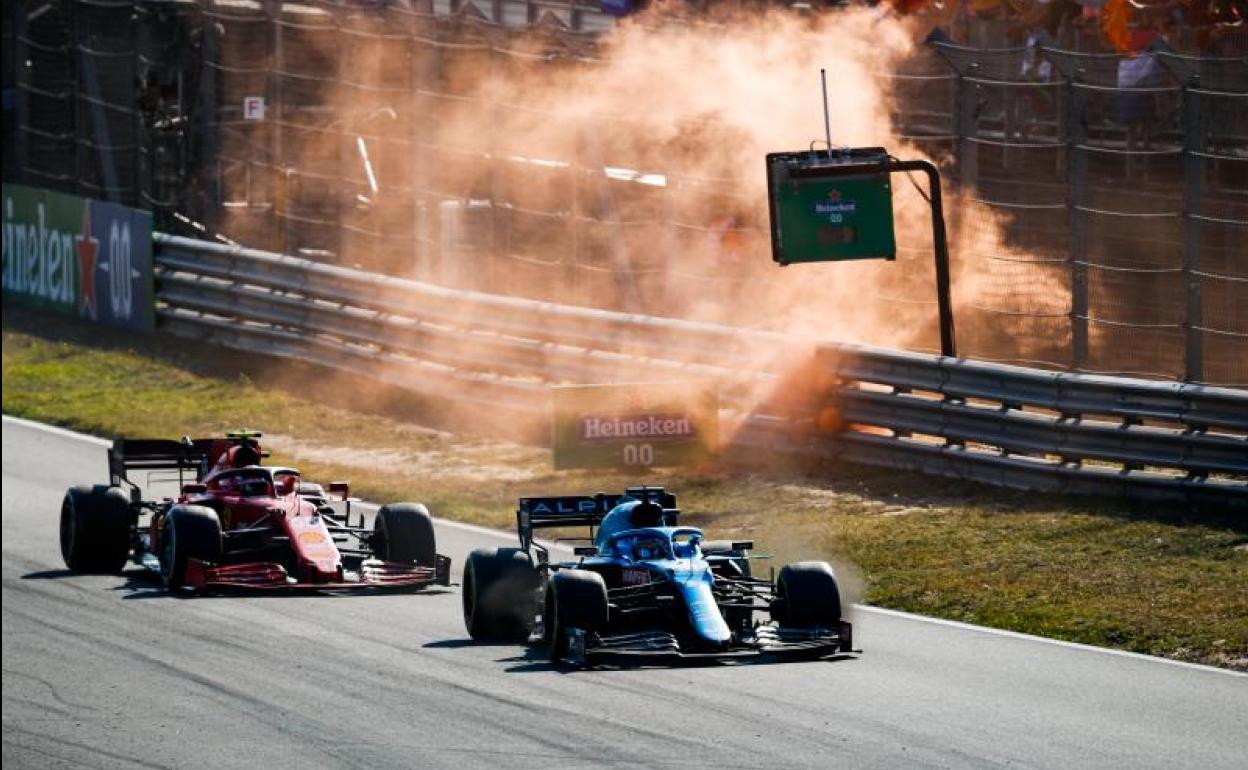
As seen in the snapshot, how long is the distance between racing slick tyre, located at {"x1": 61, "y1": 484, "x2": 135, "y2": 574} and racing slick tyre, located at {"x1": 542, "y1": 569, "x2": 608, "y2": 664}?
5406 millimetres

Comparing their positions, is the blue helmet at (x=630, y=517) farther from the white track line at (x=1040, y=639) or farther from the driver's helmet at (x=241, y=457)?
the driver's helmet at (x=241, y=457)

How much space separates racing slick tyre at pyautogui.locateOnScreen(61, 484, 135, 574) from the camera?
57.7 ft

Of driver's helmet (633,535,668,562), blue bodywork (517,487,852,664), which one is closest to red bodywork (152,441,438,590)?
blue bodywork (517,487,852,664)

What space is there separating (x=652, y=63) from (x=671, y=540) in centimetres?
1338

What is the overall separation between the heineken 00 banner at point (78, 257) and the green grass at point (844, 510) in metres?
2.62

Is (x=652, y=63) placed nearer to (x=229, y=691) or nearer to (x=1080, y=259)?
(x=1080, y=259)

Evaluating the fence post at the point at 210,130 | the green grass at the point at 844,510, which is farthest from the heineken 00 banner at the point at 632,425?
the fence post at the point at 210,130

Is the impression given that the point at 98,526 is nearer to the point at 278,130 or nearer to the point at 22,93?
the point at 278,130

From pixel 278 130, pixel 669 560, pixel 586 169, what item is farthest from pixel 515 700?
pixel 278 130

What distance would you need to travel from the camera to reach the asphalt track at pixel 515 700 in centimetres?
1195

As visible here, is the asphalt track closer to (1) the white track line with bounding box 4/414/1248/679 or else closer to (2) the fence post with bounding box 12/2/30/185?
(1) the white track line with bounding box 4/414/1248/679

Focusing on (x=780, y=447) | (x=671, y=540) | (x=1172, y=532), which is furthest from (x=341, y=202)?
(x=671, y=540)

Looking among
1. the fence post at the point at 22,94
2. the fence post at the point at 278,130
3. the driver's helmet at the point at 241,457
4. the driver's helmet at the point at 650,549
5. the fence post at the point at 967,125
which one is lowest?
the driver's helmet at the point at 650,549

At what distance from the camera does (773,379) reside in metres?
21.6
